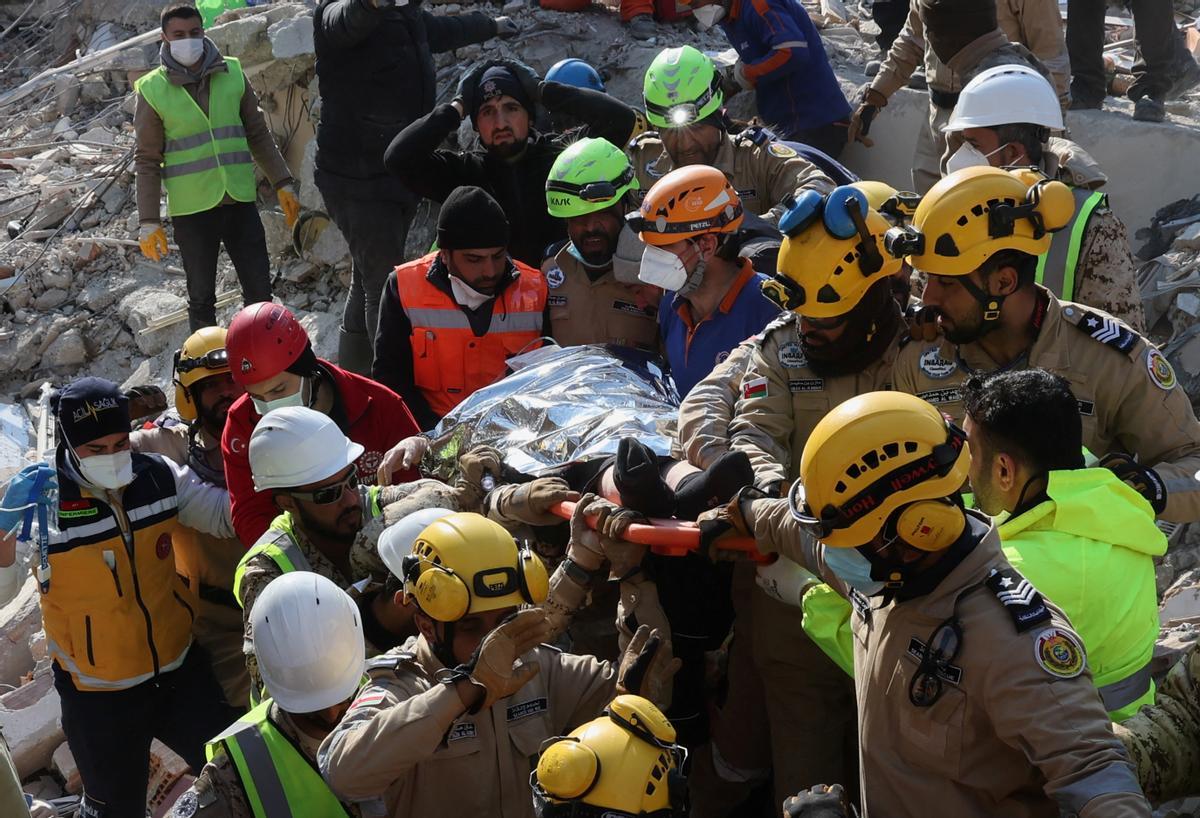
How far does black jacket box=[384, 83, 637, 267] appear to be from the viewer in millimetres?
6414

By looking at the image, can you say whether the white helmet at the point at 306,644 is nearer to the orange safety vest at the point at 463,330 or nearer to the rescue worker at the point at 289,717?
the rescue worker at the point at 289,717

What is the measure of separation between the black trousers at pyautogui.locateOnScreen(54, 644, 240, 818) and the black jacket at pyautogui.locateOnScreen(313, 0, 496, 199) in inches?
137

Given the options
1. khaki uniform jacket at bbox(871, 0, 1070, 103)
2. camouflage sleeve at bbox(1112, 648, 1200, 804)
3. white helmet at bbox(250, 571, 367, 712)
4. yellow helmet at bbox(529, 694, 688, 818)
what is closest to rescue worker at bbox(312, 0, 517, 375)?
khaki uniform jacket at bbox(871, 0, 1070, 103)

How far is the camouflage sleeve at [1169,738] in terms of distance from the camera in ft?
9.78

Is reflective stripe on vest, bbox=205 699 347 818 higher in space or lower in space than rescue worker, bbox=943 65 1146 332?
lower

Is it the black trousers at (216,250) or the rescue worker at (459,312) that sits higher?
the rescue worker at (459,312)

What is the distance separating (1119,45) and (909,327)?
661 centimetres

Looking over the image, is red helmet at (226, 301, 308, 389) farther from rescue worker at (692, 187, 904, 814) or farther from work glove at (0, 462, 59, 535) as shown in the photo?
rescue worker at (692, 187, 904, 814)

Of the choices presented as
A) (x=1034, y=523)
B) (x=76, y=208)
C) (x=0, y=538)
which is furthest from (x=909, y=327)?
(x=76, y=208)

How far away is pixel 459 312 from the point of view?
5.54 metres

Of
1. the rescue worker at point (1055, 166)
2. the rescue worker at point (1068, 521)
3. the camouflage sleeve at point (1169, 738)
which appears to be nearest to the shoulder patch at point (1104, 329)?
the rescue worker at point (1055, 166)

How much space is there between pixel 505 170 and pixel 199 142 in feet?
9.04

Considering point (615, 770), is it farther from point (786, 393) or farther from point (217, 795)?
point (786, 393)

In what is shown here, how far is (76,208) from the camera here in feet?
39.8
